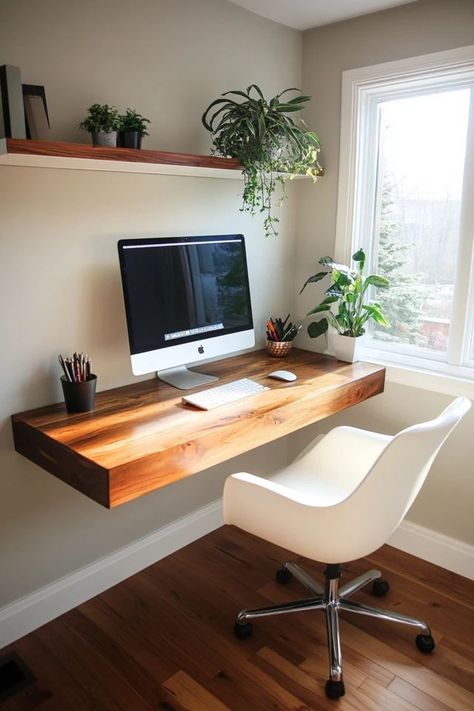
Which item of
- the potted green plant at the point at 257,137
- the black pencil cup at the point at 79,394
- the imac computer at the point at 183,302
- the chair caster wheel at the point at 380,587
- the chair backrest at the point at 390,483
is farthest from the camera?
the chair caster wheel at the point at 380,587

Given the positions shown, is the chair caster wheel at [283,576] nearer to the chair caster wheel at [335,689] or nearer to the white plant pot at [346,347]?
the chair caster wheel at [335,689]

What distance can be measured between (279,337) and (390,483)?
3.69ft

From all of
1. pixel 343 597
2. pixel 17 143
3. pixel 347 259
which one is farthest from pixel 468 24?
pixel 343 597

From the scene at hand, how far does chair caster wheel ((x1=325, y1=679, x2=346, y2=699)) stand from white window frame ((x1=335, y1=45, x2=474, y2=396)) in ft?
3.86

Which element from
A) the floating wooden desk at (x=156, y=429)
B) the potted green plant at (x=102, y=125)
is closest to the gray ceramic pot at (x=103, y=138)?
the potted green plant at (x=102, y=125)

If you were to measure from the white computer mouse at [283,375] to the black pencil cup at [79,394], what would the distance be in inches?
28.4

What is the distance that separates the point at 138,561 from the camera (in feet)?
7.78

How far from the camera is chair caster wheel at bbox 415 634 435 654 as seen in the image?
1.96m

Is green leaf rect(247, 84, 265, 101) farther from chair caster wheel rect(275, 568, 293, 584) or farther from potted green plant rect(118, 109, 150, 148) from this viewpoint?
chair caster wheel rect(275, 568, 293, 584)

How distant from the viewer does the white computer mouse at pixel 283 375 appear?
2.26 m

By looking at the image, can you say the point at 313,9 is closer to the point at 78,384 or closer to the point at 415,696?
the point at 78,384

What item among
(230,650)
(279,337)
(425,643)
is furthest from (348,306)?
(230,650)

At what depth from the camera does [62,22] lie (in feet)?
5.97

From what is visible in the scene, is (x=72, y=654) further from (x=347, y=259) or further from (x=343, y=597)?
(x=347, y=259)
